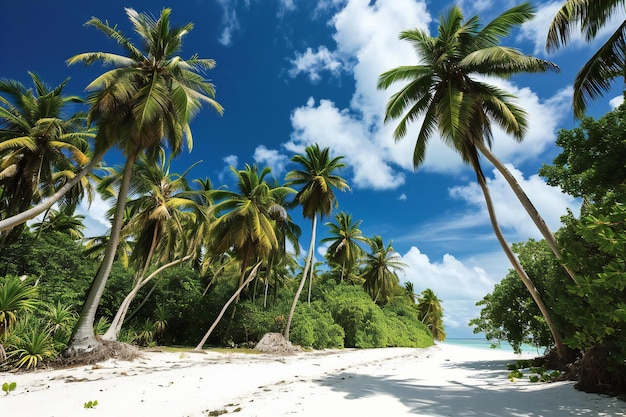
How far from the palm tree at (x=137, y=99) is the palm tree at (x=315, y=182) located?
9.62 m

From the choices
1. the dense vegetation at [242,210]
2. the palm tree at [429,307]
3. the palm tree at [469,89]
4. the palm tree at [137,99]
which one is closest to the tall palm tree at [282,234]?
the dense vegetation at [242,210]

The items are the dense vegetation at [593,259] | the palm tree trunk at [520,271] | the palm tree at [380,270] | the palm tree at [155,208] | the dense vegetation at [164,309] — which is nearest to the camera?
the dense vegetation at [593,259]

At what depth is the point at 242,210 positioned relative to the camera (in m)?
18.2

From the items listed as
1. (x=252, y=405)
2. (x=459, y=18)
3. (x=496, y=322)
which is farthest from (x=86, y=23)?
(x=496, y=322)

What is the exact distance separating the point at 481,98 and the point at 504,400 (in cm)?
820

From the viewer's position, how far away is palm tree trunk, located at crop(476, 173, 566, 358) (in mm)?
9672

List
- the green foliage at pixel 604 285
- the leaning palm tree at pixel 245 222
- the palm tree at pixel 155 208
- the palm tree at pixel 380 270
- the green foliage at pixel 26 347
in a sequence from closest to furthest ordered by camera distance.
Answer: the green foliage at pixel 604 285
the green foliage at pixel 26 347
the palm tree at pixel 155 208
the leaning palm tree at pixel 245 222
the palm tree at pixel 380 270

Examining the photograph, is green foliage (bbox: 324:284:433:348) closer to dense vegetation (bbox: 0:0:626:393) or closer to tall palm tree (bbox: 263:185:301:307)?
dense vegetation (bbox: 0:0:626:393)

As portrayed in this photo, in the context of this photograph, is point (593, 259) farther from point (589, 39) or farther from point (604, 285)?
point (589, 39)

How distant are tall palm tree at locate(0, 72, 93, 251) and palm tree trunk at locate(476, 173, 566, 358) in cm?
1531

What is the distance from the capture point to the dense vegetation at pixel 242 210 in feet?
22.6

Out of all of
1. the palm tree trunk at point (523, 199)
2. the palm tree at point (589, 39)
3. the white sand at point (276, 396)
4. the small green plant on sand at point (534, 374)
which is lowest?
the white sand at point (276, 396)

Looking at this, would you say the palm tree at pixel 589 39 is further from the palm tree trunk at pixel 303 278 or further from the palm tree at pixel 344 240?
the palm tree at pixel 344 240

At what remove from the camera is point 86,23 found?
11.8 metres
